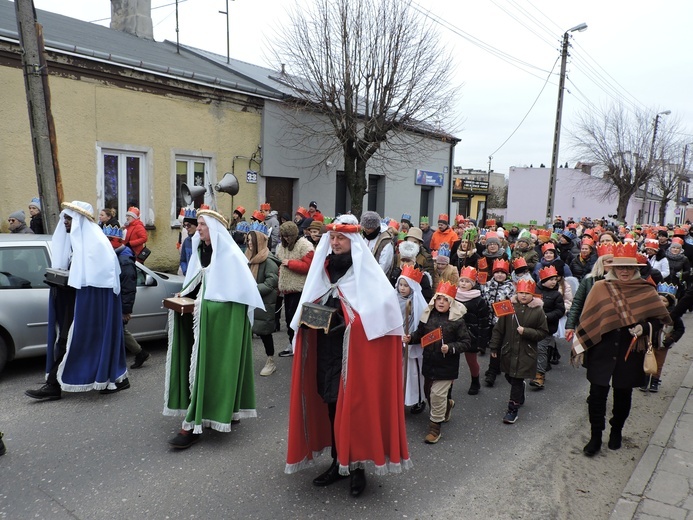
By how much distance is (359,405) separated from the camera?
376 centimetres

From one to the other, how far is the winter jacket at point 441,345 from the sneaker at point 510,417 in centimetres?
84

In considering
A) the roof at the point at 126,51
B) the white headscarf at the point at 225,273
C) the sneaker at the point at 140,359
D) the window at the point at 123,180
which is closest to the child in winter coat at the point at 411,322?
the white headscarf at the point at 225,273

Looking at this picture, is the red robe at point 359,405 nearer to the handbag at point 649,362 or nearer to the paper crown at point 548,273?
the handbag at point 649,362

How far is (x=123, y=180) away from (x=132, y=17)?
26.2 feet

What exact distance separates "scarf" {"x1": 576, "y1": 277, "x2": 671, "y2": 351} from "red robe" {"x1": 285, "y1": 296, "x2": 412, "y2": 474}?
1.87 m

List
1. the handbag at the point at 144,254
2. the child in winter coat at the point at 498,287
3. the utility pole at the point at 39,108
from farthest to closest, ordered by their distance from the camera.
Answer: the handbag at the point at 144,254 < the utility pole at the point at 39,108 < the child in winter coat at the point at 498,287

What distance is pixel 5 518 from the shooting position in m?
3.49

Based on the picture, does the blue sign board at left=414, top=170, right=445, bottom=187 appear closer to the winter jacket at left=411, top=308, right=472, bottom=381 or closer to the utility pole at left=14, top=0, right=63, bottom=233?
the utility pole at left=14, top=0, right=63, bottom=233

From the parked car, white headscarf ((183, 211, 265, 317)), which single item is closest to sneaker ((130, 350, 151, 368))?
the parked car

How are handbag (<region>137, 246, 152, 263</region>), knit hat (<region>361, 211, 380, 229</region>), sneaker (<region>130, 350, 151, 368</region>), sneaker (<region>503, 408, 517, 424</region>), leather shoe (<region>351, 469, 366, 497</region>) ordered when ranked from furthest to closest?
handbag (<region>137, 246, 152, 263</region>)
knit hat (<region>361, 211, 380, 229</region>)
sneaker (<region>130, 350, 151, 368</region>)
sneaker (<region>503, 408, 517, 424</region>)
leather shoe (<region>351, 469, 366, 497</region>)

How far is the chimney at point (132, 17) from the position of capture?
58.4 feet

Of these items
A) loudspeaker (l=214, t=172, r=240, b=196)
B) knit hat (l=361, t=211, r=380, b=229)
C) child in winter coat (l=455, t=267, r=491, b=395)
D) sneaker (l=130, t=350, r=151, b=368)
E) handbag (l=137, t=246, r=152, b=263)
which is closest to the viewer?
child in winter coat (l=455, t=267, r=491, b=395)

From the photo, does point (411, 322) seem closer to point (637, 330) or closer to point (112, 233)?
point (637, 330)

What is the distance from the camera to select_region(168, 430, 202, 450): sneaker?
4531 millimetres
